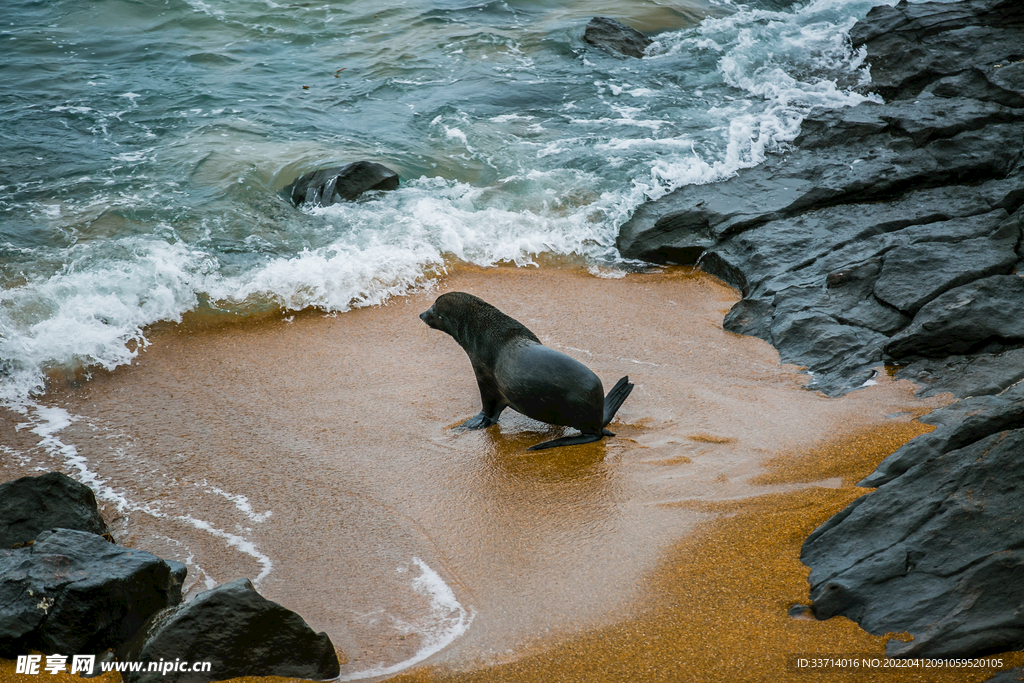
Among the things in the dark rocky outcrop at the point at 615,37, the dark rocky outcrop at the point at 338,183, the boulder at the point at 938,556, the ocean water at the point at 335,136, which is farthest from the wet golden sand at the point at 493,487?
the dark rocky outcrop at the point at 615,37

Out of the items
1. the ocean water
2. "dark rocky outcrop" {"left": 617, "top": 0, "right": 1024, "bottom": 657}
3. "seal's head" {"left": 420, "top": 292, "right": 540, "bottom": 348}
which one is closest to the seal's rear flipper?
"seal's head" {"left": 420, "top": 292, "right": 540, "bottom": 348}

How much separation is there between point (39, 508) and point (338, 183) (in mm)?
5703

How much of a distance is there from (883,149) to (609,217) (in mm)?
2953

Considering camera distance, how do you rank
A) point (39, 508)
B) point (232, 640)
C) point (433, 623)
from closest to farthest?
point (232, 640) < point (433, 623) < point (39, 508)

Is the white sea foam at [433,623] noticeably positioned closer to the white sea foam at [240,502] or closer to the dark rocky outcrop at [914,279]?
the white sea foam at [240,502]

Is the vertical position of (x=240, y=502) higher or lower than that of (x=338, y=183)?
lower

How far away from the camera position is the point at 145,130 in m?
9.89

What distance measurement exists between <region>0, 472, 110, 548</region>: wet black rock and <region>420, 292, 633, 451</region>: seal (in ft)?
7.26

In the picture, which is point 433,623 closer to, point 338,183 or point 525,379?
point 525,379

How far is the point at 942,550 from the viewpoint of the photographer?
2891 millimetres

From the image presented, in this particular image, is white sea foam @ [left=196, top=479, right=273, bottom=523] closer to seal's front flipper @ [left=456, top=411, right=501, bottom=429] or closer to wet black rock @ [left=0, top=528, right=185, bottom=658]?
wet black rock @ [left=0, top=528, right=185, bottom=658]

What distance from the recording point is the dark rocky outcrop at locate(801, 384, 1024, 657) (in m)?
2.66

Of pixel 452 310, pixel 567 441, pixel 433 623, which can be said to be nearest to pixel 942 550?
pixel 433 623

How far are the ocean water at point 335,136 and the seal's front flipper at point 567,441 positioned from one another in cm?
300
